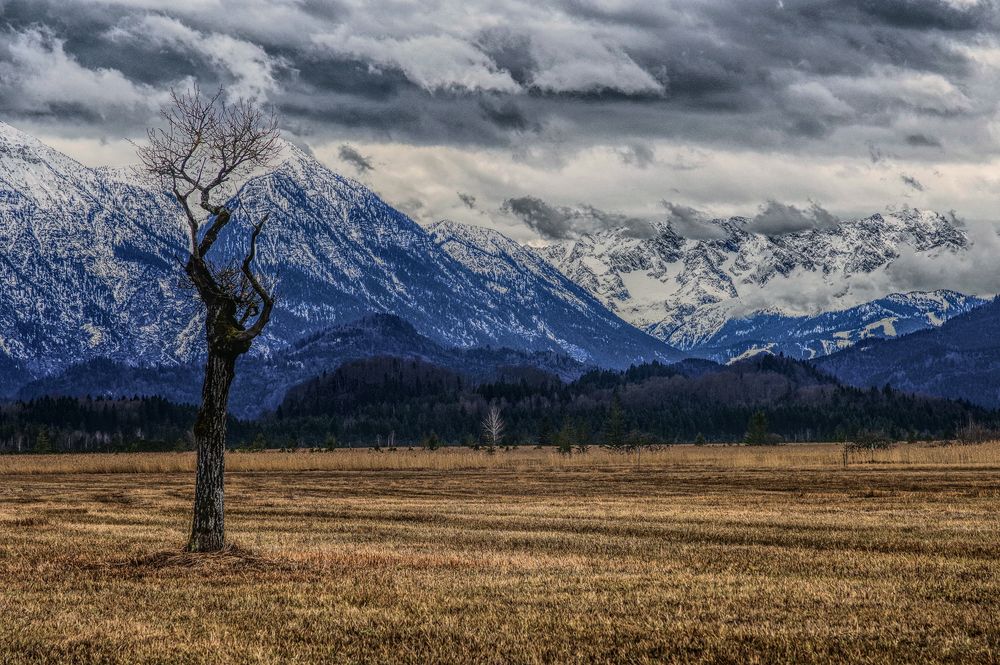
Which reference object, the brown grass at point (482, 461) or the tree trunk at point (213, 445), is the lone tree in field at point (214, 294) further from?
the brown grass at point (482, 461)

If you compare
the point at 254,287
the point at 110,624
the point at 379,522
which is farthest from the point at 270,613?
the point at 379,522

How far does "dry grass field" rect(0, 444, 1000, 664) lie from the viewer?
16.8m

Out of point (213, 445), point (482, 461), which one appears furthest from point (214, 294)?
point (482, 461)

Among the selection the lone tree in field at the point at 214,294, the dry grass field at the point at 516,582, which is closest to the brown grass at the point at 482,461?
the dry grass field at the point at 516,582

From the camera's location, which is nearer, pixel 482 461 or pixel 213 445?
pixel 213 445

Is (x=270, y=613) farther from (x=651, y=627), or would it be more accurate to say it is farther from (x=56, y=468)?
(x=56, y=468)

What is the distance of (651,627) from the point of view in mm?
18156

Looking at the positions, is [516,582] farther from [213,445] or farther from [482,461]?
[482,461]

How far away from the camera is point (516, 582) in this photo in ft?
77.1

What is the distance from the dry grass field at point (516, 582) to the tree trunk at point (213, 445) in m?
1.19

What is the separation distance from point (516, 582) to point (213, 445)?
1166cm

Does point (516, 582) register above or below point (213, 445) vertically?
below

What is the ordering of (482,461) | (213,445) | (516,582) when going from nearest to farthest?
(516,582) → (213,445) → (482,461)

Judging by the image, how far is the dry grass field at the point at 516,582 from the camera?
16797mm
